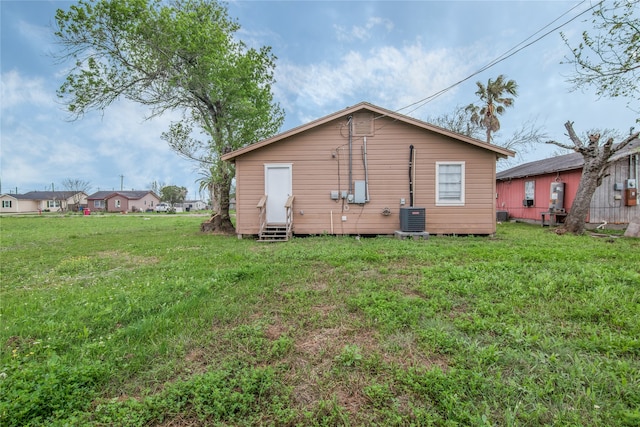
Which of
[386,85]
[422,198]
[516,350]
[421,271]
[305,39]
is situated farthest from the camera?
[386,85]

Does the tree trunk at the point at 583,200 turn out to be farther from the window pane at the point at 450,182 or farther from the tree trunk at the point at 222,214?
the tree trunk at the point at 222,214

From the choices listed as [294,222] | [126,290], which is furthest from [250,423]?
[294,222]

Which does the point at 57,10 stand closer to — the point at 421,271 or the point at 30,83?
the point at 30,83

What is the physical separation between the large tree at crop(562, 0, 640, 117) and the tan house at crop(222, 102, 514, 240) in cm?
328

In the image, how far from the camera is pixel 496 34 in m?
9.08

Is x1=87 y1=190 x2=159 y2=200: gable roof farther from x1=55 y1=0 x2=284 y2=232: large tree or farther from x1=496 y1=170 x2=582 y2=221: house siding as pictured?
x1=496 y1=170 x2=582 y2=221: house siding

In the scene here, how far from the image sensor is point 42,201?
4672 centimetres

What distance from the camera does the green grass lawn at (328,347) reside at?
A: 168 centimetres

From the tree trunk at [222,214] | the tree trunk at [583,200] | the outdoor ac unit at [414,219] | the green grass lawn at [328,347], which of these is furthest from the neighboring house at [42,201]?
the tree trunk at [583,200]

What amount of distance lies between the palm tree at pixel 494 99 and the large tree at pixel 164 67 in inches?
610

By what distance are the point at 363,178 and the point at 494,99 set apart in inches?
605

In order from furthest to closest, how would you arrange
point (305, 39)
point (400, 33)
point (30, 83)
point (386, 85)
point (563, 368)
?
1. point (386, 85)
2. point (305, 39)
3. point (400, 33)
4. point (30, 83)
5. point (563, 368)

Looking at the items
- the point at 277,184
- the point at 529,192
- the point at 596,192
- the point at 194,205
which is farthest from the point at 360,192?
the point at 194,205

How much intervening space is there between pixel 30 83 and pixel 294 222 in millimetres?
10714
